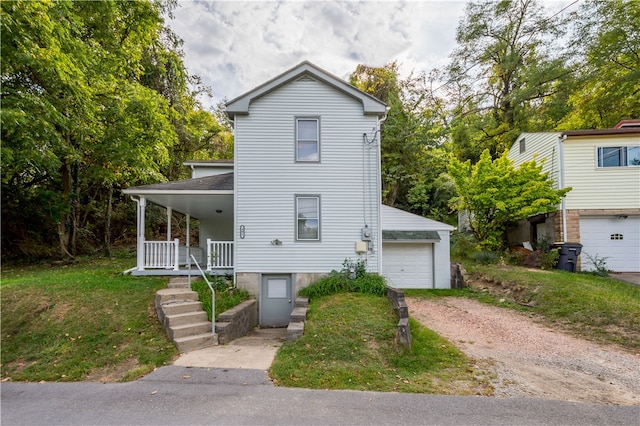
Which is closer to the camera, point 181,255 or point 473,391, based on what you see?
point 473,391

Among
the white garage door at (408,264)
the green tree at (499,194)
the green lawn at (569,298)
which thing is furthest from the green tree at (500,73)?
the green lawn at (569,298)

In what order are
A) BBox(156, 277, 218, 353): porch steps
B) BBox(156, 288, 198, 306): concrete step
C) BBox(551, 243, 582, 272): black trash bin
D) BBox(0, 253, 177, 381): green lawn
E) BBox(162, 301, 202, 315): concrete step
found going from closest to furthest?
BBox(0, 253, 177, 381): green lawn < BBox(156, 277, 218, 353): porch steps < BBox(162, 301, 202, 315): concrete step < BBox(156, 288, 198, 306): concrete step < BBox(551, 243, 582, 272): black trash bin

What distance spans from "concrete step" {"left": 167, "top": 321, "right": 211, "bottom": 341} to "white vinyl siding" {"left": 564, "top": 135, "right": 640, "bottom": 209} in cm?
1411

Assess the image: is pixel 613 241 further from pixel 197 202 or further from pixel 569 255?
pixel 197 202

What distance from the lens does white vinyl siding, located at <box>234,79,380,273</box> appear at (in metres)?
8.52

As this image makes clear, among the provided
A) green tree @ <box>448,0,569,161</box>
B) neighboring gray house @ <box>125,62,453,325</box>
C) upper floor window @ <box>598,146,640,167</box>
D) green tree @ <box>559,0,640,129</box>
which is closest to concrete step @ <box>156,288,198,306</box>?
neighboring gray house @ <box>125,62,453,325</box>

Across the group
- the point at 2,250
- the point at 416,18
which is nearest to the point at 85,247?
the point at 2,250

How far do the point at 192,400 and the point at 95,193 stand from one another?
1587 centimetres

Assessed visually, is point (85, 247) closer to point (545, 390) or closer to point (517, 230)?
point (545, 390)

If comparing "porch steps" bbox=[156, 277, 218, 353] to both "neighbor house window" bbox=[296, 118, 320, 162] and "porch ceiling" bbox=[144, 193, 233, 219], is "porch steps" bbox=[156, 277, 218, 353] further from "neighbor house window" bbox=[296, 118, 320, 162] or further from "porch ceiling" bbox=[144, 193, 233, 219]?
"neighbor house window" bbox=[296, 118, 320, 162]

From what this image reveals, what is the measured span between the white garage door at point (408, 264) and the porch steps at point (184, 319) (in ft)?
23.6

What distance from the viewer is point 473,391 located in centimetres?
411

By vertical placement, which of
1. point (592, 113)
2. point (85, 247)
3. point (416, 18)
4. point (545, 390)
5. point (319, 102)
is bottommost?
point (545, 390)

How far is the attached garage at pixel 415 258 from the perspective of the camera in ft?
37.2
